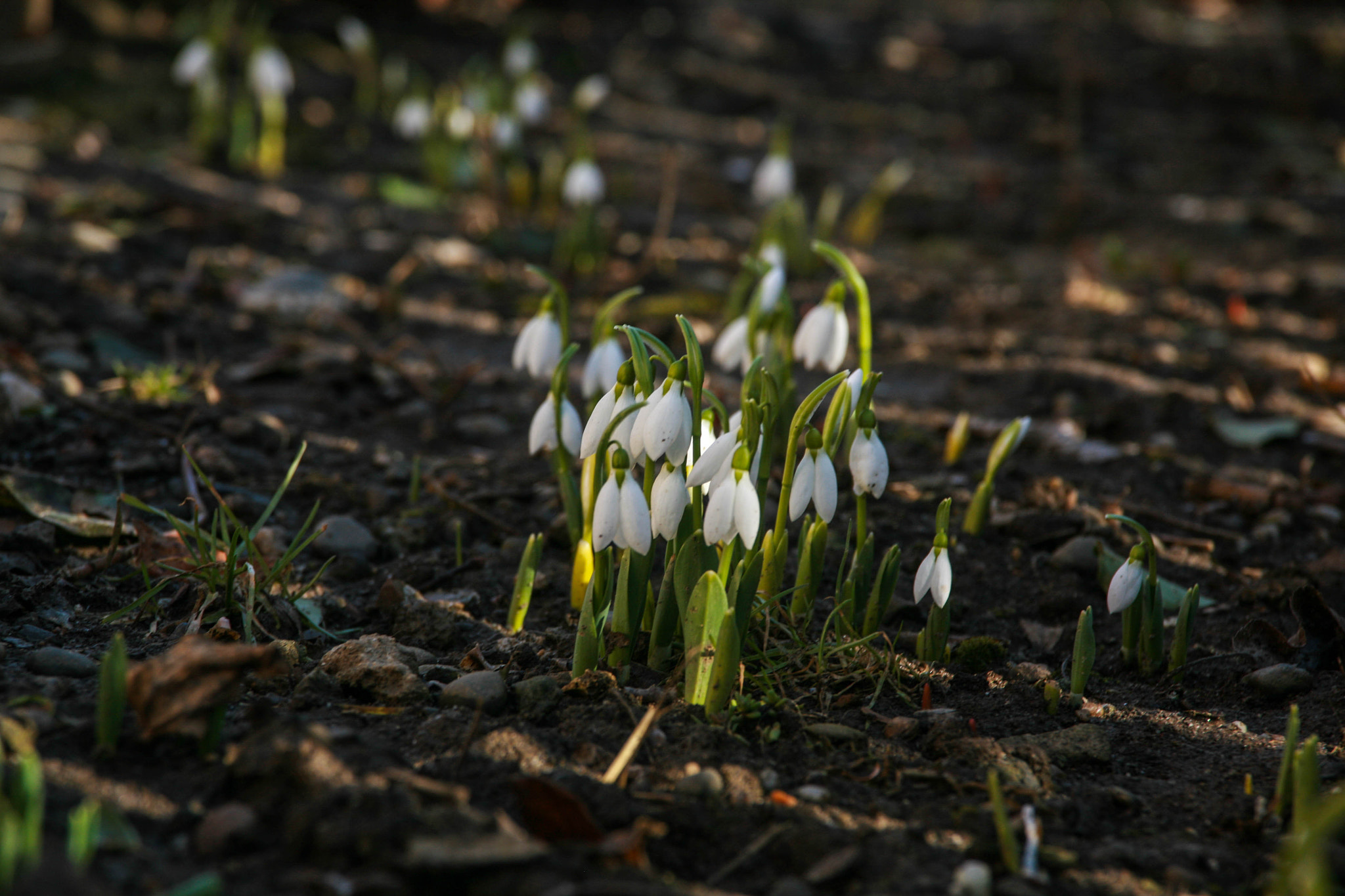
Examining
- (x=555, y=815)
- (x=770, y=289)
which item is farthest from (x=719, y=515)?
(x=770, y=289)

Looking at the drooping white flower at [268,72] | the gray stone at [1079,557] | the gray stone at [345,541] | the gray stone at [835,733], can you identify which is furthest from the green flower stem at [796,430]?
the drooping white flower at [268,72]

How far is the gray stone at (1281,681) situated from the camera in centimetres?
187

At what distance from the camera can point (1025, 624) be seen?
214cm

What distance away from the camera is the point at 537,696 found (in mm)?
1649

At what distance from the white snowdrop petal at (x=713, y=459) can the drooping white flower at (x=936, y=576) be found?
17.1 inches

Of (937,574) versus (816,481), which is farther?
(937,574)

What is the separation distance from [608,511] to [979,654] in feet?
2.62

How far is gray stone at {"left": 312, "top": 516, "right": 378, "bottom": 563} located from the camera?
221cm

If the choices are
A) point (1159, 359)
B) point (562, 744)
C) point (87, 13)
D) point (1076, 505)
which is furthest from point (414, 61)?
point (562, 744)

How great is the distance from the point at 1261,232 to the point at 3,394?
5.04 metres

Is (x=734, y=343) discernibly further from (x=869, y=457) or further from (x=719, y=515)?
(x=719, y=515)

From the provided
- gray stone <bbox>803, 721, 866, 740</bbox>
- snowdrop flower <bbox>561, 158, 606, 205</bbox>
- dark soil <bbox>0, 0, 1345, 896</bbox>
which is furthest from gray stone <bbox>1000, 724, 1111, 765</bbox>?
Result: snowdrop flower <bbox>561, 158, 606, 205</bbox>

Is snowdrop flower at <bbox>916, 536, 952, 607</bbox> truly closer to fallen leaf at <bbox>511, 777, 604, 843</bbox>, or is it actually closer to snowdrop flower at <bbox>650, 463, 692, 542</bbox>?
snowdrop flower at <bbox>650, 463, 692, 542</bbox>

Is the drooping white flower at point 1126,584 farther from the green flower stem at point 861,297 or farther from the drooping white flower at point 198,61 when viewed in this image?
the drooping white flower at point 198,61
